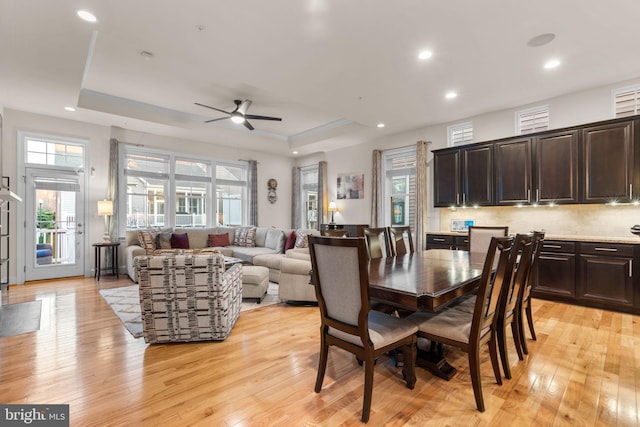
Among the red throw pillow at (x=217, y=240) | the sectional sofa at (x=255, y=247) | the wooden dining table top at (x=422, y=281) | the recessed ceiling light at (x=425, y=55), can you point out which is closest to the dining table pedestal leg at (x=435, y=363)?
the wooden dining table top at (x=422, y=281)

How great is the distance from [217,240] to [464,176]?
5.24 metres

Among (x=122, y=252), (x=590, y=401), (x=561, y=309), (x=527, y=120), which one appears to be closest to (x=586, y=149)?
(x=527, y=120)

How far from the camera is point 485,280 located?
5.88 ft

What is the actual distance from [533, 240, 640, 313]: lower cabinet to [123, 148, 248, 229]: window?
665 centimetres

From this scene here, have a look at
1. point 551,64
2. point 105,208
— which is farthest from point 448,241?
point 105,208

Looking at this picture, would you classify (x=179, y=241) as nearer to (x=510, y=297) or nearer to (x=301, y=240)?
(x=301, y=240)

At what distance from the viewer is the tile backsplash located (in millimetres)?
4051

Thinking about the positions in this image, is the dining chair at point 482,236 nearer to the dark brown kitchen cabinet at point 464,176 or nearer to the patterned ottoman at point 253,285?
the dark brown kitchen cabinet at point 464,176

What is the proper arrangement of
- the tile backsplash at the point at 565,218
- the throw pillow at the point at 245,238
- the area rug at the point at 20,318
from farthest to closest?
the throw pillow at the point at 245,238 < the tile backsplash at the point at 565,218 < the area rug at the point at 20,318

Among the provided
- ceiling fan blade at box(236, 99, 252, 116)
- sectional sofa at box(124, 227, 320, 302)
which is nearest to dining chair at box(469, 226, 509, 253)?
sectional sofa at box(124, 227, 320, 302)

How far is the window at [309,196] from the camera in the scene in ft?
28.8

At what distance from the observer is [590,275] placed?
385 cm

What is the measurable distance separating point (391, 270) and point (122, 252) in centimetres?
599

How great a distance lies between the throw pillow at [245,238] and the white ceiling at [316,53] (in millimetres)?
2870
